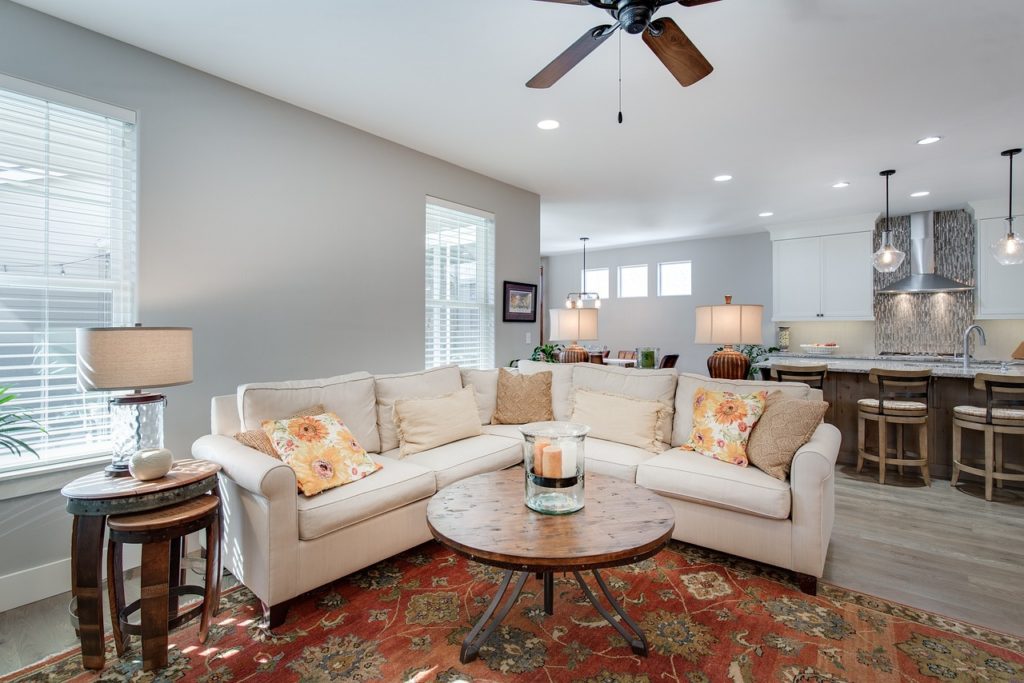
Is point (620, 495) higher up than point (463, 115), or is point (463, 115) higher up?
point (463, 115)

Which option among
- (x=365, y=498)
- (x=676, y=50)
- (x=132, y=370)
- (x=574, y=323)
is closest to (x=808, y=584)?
(x=365, y=498)

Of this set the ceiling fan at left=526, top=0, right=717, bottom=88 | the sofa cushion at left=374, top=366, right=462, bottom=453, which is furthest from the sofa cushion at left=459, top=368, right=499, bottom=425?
the ceiling fan at left=526, top=0, right=717, bottom=88

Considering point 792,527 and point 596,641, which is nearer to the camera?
point 596,641

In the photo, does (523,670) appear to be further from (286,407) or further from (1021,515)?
(1021,515)

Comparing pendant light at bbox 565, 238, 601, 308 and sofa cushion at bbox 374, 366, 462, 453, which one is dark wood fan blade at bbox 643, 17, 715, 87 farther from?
pendant light at bbox 565, 238, 601, 308

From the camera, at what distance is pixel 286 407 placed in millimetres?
2674

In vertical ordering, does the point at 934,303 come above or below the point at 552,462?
above

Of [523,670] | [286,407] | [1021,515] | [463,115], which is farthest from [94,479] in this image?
[1021,515]

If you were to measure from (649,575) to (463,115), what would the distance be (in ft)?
10.2

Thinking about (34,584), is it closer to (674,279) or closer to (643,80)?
(643,80)

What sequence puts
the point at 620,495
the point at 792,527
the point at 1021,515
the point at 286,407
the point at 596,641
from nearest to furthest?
1. the point at 596,641
2. the point at 620,495
3. the point at 792,527
4. the point at 286,407
5. the point at 1021,515

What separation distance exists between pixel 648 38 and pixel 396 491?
2266mm

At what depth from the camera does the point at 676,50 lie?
1.97 metres

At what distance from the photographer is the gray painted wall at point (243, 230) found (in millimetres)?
2479
